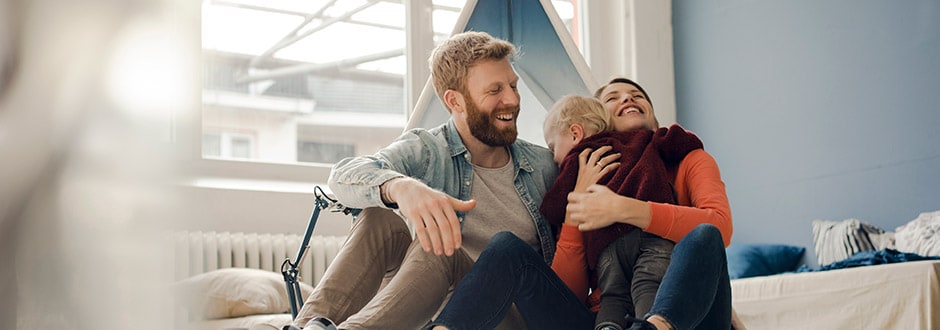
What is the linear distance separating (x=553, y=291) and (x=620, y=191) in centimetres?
28

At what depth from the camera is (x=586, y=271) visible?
65.7 inches

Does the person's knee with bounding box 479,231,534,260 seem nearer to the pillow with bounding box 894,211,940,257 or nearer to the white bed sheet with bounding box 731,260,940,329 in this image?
the white bed sheet with bounding box 731,260,940,329

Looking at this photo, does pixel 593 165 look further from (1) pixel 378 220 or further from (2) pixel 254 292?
(2) pixel 254 292

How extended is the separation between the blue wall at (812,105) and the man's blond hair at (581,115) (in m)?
2.33

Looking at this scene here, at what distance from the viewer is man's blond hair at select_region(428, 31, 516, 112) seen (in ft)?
6.27

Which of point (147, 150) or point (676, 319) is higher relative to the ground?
point (147, 150)

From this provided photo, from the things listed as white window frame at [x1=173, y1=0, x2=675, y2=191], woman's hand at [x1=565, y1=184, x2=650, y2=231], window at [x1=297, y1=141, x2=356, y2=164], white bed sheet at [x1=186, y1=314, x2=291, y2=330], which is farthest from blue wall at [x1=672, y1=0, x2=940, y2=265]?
white bed sheet at [x1=186, y1=314, x2=291, y2=330]

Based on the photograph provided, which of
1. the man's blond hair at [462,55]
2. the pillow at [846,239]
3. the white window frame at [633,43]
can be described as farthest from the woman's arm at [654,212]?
the white window frame at [633,43]

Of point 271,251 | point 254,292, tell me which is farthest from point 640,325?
point 271,251

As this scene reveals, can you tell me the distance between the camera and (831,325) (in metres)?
2.85

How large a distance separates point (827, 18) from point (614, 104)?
8.47ft

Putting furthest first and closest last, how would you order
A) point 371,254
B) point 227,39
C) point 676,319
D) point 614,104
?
point 227,39, point 614,104, point 371,254, point 676,319

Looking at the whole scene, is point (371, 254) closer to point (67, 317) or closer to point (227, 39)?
point (67, 317)

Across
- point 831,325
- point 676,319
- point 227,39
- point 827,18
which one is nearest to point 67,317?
point 676,319
